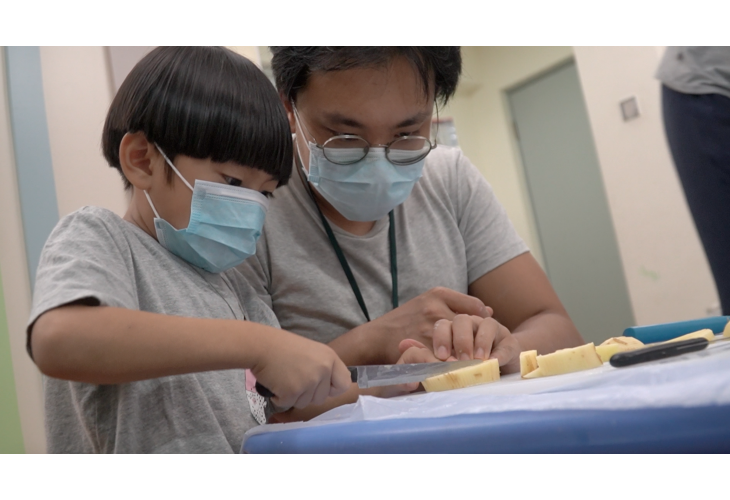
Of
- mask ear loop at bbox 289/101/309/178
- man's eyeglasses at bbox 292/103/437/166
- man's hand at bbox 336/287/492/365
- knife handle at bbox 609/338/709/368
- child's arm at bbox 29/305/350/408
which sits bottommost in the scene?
knife handle at bbox 609/338/709/368

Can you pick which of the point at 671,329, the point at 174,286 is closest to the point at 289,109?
the point at 174,286

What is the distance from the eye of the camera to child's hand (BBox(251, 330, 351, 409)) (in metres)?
0.52

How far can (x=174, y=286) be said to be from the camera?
68 centimetres

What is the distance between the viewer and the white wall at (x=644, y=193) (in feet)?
7.52

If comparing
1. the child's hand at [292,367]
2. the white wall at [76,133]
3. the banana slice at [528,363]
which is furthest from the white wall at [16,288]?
the banana slice at [528,363]

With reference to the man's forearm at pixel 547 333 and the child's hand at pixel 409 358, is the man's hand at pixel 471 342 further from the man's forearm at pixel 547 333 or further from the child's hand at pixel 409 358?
the man's forearm at pixel 547 333

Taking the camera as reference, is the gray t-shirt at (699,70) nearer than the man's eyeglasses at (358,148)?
No

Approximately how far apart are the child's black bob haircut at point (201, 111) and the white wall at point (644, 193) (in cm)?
202

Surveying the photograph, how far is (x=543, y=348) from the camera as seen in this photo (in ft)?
2.94

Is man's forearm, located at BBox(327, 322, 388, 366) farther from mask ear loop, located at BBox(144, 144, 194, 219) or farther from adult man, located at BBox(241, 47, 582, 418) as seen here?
mask ear loop, located at BBox(144, 144, 194, 219)

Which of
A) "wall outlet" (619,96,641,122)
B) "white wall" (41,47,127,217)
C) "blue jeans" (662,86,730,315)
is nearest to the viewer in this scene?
"white wall" (41,47,127,217)

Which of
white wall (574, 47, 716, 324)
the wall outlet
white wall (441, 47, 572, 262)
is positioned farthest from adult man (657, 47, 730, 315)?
white wall (441, 47, 572, 262)
